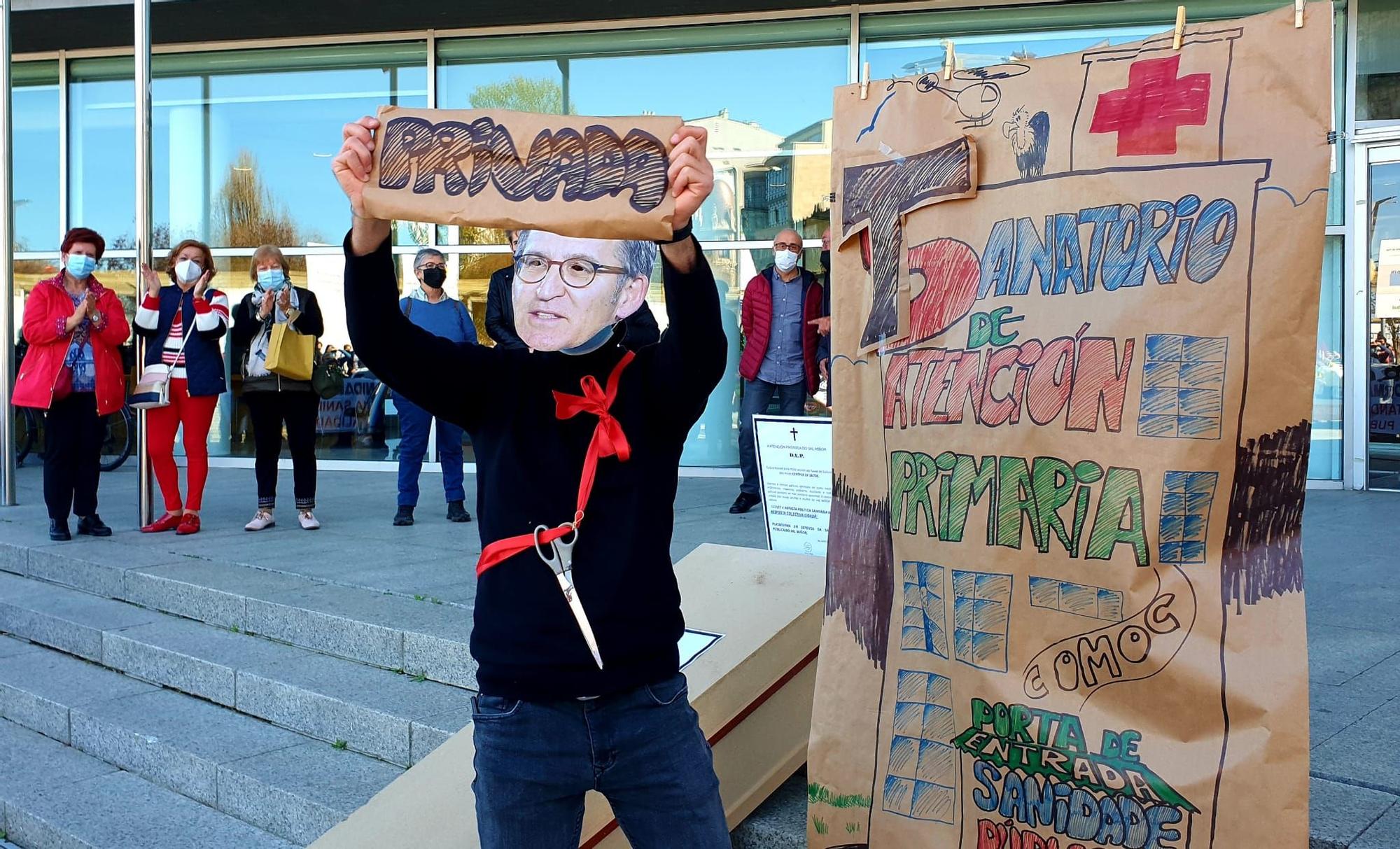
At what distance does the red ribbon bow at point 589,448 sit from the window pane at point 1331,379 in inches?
331

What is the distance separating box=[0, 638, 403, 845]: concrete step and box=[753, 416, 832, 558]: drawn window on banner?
1.45 m

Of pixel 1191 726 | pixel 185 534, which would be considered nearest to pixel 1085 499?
pixel 1191 726

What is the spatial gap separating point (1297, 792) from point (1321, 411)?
7957mm

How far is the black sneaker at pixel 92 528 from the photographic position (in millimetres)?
6727

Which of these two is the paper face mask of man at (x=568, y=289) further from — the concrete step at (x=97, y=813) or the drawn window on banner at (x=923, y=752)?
the concrete step at (x=97, y=813)

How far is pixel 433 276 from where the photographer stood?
22.4 ft

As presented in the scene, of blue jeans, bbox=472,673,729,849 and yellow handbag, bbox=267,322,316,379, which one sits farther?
yellow handbag, bbox=267,322,316,379

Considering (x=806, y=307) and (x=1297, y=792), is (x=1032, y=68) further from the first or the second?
(x=806, y=307)

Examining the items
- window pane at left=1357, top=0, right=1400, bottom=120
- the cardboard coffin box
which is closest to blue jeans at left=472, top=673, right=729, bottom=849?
the cardboard coffin box

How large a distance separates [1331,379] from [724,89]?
213 inches

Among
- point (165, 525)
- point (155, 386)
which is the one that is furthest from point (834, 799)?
point (165, 525)

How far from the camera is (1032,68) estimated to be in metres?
2.34

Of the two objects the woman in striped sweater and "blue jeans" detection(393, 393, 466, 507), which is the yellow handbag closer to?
the woman in striped sweater

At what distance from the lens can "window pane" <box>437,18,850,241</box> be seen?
1000 cm
